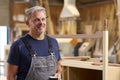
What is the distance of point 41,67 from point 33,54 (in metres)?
0.12

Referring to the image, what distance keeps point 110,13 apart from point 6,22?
308cm

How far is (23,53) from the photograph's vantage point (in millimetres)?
1883

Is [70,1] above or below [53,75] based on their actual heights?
above

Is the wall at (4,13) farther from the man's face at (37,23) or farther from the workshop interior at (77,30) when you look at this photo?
the man's face at (37,23)

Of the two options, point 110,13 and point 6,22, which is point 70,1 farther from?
point 6,22

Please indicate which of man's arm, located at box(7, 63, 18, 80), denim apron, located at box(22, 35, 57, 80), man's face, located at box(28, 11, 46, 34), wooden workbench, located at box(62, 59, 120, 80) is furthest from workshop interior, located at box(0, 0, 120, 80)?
man's arm, located at box(7, 63, 18, 80)

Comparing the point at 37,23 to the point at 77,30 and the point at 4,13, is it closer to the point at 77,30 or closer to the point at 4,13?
the point at 77,30

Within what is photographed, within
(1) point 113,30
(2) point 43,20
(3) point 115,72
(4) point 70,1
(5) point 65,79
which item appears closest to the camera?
(2) point 43,20

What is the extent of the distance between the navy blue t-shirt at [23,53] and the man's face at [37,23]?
0.09m

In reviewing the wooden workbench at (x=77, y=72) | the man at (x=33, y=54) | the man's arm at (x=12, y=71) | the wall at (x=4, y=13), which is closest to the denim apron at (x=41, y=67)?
the man at (x=33, y=54)

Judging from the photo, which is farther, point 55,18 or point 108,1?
point 55,18

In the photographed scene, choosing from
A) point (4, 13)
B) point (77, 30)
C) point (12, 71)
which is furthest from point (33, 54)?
point (4, 13)

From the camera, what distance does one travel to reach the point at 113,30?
5297 mm

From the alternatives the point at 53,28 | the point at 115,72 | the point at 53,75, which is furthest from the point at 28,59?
the point at 53,28
